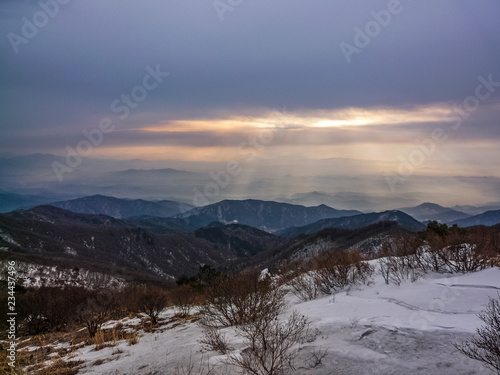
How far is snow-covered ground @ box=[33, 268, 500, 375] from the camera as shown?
749 cm

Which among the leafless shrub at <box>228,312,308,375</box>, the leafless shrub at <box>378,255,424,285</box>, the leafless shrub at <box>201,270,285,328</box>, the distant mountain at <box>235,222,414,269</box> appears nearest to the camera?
the leafless shrub at <box>228,312,308,375</box>

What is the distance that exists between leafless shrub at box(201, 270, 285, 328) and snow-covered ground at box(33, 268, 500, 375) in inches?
59.6

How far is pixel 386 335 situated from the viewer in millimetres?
8656

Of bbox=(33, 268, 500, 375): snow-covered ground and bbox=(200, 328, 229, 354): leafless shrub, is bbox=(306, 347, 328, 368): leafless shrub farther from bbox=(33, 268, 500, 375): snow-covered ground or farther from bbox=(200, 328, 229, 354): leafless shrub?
bbox=(200, 328, 229, 354): leafless shrub

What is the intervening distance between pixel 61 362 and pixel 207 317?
6.15 m

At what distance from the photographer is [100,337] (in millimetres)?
16969

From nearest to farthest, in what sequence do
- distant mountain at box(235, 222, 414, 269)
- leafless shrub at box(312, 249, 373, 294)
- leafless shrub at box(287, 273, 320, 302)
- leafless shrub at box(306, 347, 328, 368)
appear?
leafless shrub at box(306, 347, 328, 368), leafless shrub at box(312, 249, 373, 294), leafless shrub at box(287, 273, 320, 302), distant mountain at box(235, 222, 414, 269)

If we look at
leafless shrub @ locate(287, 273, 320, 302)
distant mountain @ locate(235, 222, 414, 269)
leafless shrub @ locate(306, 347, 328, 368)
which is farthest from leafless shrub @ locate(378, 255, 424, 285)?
distant mountain @ locate(235, 222, 414, 269)

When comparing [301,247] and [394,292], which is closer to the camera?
[394,292]

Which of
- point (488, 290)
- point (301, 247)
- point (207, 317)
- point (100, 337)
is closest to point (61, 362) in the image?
point (100, 337)

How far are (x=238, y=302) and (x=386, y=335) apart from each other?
18.9 feet

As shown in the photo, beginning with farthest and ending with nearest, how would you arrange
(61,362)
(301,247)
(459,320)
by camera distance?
(301,247) < (61,362) < (459,320)

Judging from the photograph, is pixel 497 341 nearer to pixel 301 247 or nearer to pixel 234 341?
pixel 234 341

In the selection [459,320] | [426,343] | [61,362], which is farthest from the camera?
[61,362]
